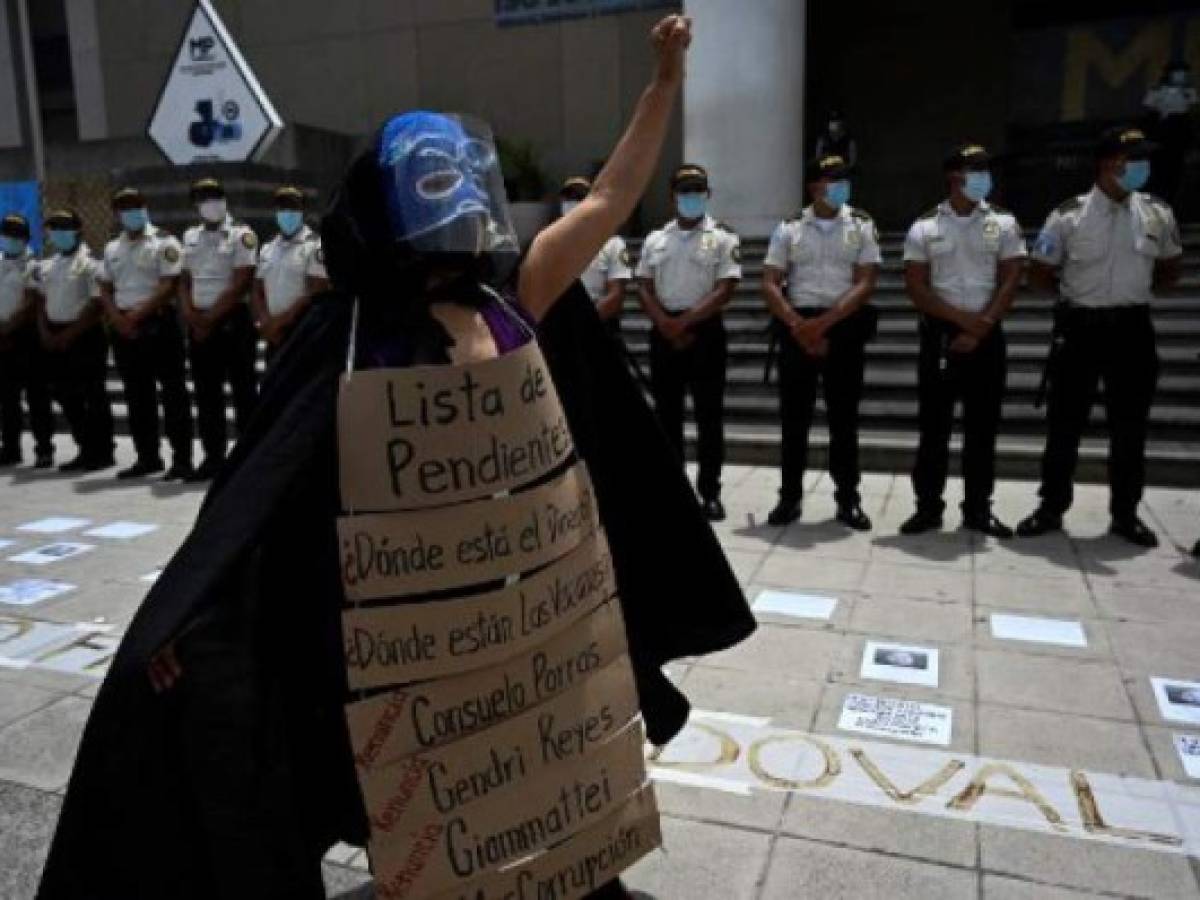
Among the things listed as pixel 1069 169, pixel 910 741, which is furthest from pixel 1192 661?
pixel 1069 169

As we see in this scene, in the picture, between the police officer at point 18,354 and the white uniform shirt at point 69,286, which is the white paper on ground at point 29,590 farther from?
the police officer at point 18,354

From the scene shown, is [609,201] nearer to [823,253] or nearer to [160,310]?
[823,253]

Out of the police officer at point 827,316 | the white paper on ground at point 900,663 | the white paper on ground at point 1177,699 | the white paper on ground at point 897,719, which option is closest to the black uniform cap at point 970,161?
the police officer at point 827,316

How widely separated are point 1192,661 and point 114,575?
5.07 metres

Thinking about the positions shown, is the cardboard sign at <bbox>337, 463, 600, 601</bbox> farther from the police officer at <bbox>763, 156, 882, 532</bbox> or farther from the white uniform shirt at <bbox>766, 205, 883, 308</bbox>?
the white uniform shirt at <bbox>766, 205, 883, 308</bbox>

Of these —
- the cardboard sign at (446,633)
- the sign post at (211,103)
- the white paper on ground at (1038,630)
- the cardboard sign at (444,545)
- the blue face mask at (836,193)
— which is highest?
the sign post at (211,103)

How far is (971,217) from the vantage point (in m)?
5.46

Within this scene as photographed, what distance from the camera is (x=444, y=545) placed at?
170 cm

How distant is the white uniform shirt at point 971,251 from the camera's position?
17.8 ft

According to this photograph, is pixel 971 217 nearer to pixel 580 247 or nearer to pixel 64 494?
pixel 580 247

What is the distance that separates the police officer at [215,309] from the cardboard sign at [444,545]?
6.11 m

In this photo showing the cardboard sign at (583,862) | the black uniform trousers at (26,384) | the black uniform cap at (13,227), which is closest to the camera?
the cardboard sign at (583,862)

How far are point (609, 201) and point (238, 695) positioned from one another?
3.82ft

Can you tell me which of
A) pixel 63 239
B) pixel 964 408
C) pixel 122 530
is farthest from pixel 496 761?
pixel 63 239
